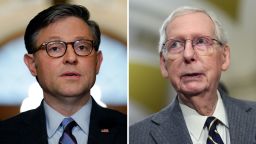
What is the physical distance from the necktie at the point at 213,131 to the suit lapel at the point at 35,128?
98 cm

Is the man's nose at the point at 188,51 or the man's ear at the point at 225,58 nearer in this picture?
the man's nose at the point at 188,51

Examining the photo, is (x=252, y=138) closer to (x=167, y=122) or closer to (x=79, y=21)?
(x=167, y=122)

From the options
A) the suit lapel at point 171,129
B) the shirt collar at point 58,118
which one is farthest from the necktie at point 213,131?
the shirt collar at point 58,118

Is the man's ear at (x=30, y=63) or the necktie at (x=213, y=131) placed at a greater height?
the man's ear at (x=30, y=63)

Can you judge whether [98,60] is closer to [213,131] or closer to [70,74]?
[70,74]

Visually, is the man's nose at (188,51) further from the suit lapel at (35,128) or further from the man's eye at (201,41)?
the suit lapel at (35,128)

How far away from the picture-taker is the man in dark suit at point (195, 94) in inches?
98.8

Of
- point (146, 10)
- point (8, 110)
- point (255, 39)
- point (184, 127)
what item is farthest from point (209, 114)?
point (8, 110)

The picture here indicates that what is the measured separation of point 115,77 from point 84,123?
340 mm

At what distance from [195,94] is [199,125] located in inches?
7.6

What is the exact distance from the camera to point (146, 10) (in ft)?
8.63

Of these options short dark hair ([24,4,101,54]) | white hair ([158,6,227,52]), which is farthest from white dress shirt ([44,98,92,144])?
white hair ([158,6,227,52])

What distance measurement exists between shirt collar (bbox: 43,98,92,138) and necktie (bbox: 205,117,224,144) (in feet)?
2.41

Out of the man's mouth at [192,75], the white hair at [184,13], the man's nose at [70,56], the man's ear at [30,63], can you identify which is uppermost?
the white hair at [184,13]
